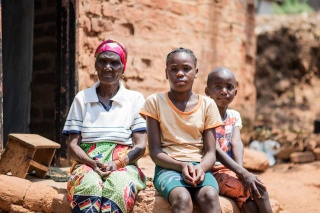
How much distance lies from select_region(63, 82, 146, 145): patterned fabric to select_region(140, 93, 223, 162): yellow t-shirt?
0.24 meters

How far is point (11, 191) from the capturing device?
383 cm

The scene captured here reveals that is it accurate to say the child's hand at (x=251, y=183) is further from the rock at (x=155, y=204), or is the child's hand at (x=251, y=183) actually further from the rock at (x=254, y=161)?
the rock at (x=254, y=161)

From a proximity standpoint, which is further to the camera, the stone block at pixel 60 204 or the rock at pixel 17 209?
the rock at pixel 17 209

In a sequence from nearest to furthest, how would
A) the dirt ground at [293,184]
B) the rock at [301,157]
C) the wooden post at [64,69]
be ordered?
the dirt ground at [293,184] → the wooden post at [64,69] → the rock at [301,157]

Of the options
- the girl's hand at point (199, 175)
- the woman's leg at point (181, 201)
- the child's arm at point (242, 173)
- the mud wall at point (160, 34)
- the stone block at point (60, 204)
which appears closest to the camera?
the woman's leg at point (181, 201)

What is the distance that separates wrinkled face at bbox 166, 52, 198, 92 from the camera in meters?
3.31

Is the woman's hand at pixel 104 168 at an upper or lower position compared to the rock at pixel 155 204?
upper

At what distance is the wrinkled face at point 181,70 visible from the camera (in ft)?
10.9

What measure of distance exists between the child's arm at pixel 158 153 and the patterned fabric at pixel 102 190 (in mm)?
222

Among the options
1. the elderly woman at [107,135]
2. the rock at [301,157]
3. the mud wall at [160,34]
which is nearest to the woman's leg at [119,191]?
the elderly woman at [107,135]

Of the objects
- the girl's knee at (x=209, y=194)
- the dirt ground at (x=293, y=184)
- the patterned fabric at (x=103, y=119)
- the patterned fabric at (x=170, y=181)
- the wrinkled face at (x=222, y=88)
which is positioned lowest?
the dirt ground at (x=293, y=184)

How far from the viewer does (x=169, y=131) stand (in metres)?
3.32

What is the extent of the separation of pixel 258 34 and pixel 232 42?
6283 mm

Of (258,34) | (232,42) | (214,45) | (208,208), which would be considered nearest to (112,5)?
(214,45)
